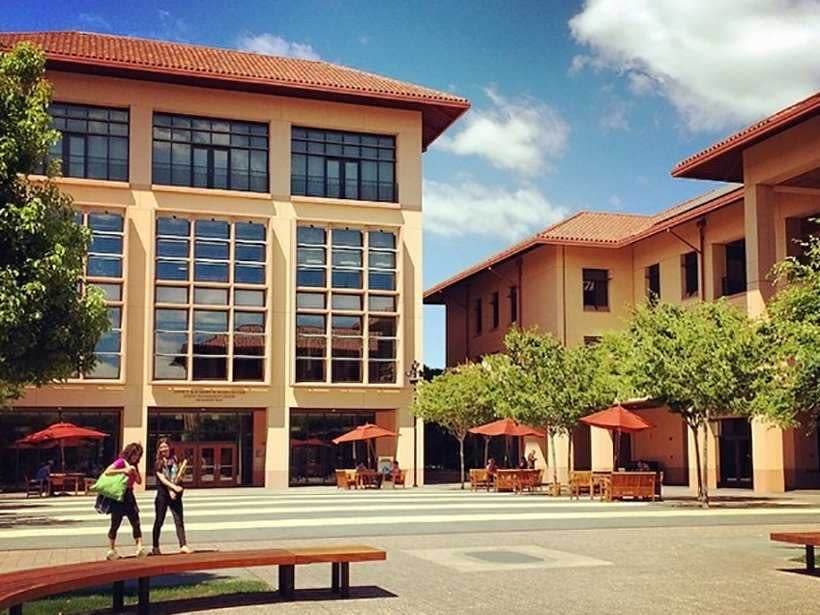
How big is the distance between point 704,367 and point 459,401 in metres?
15.3

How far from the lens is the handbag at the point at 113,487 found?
1420 cm

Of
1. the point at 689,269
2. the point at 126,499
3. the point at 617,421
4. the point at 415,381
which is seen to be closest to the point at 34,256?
the point at 126,499

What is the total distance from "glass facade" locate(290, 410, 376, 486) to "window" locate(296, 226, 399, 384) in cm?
187

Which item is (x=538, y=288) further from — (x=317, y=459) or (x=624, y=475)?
(x=624, y=475)

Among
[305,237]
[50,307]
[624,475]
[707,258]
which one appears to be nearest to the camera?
[50,307]

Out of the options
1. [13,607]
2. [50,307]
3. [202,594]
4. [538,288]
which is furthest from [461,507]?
[538,288]

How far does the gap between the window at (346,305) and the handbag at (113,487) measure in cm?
2995

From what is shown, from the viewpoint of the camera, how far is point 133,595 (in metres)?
11.6

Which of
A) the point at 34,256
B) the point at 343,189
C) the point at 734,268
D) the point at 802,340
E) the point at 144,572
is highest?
the point at 343,189

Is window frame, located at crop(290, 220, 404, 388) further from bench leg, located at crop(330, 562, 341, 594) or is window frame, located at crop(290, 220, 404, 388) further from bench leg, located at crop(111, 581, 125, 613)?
bench leg, located at crop(111, 581, 125, 613)

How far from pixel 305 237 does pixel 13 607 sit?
3657 centimetres

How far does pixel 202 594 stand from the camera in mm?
11531

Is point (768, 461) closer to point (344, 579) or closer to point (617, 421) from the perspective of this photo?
point (617, 421)

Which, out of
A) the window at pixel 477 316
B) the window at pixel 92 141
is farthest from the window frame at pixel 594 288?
the window at pixel 92 141
